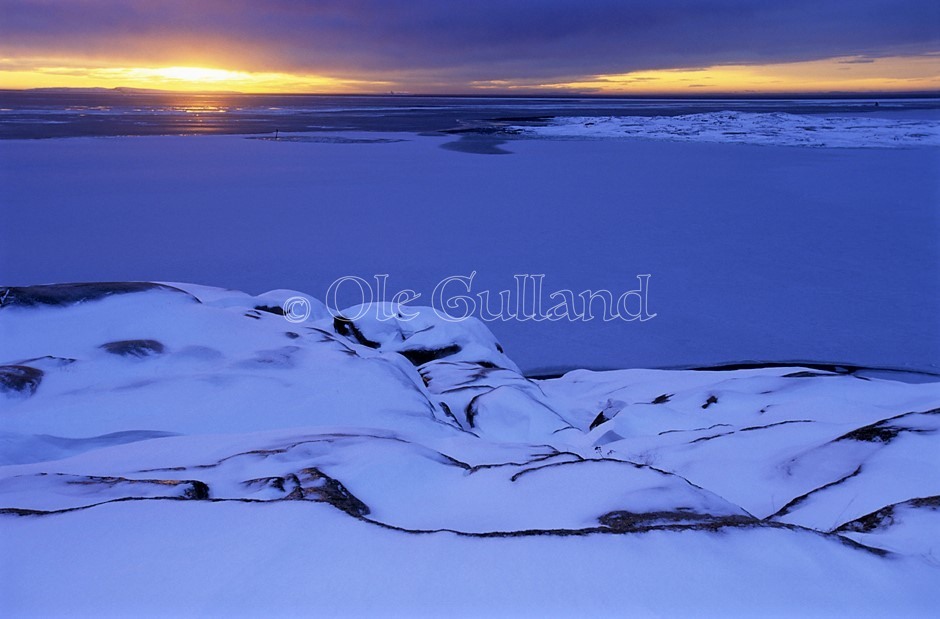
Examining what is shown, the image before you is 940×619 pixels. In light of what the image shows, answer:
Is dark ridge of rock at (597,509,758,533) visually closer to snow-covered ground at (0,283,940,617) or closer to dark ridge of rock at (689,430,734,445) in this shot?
snow-covered ground at (0,283,940,617)

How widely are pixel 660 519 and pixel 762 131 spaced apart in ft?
70.2

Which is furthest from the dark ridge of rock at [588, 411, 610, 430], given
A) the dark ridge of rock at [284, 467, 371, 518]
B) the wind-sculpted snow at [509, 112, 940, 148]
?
the wind-sculpted snow at [509, 112, 940, 148]

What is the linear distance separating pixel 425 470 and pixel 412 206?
24.6ft

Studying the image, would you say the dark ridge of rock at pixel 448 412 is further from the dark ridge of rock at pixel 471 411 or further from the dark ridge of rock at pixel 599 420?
the dark ridge of rock at pixel 599 420

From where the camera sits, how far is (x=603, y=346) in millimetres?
5086

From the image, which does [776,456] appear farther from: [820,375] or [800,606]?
[820,375]

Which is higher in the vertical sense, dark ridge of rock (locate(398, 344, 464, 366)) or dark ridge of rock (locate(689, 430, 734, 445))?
dark ridge of rock (locate(689, 430, 734, 445))

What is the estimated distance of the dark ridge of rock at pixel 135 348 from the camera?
3.12m

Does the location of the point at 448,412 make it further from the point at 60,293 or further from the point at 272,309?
the point at 60,293

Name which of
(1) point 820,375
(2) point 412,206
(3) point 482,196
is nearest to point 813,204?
(3) point 482,196

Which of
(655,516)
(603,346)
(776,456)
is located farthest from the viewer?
(603,346)

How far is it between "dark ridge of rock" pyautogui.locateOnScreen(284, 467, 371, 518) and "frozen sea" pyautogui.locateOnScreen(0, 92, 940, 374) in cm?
298

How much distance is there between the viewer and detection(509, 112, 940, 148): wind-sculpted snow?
17484 millimetres

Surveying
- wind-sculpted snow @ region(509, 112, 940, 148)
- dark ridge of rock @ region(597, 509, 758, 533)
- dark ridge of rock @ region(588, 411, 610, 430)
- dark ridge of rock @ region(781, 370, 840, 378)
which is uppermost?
wind-sculpted snow @ region(509, 112, 940, 148)
